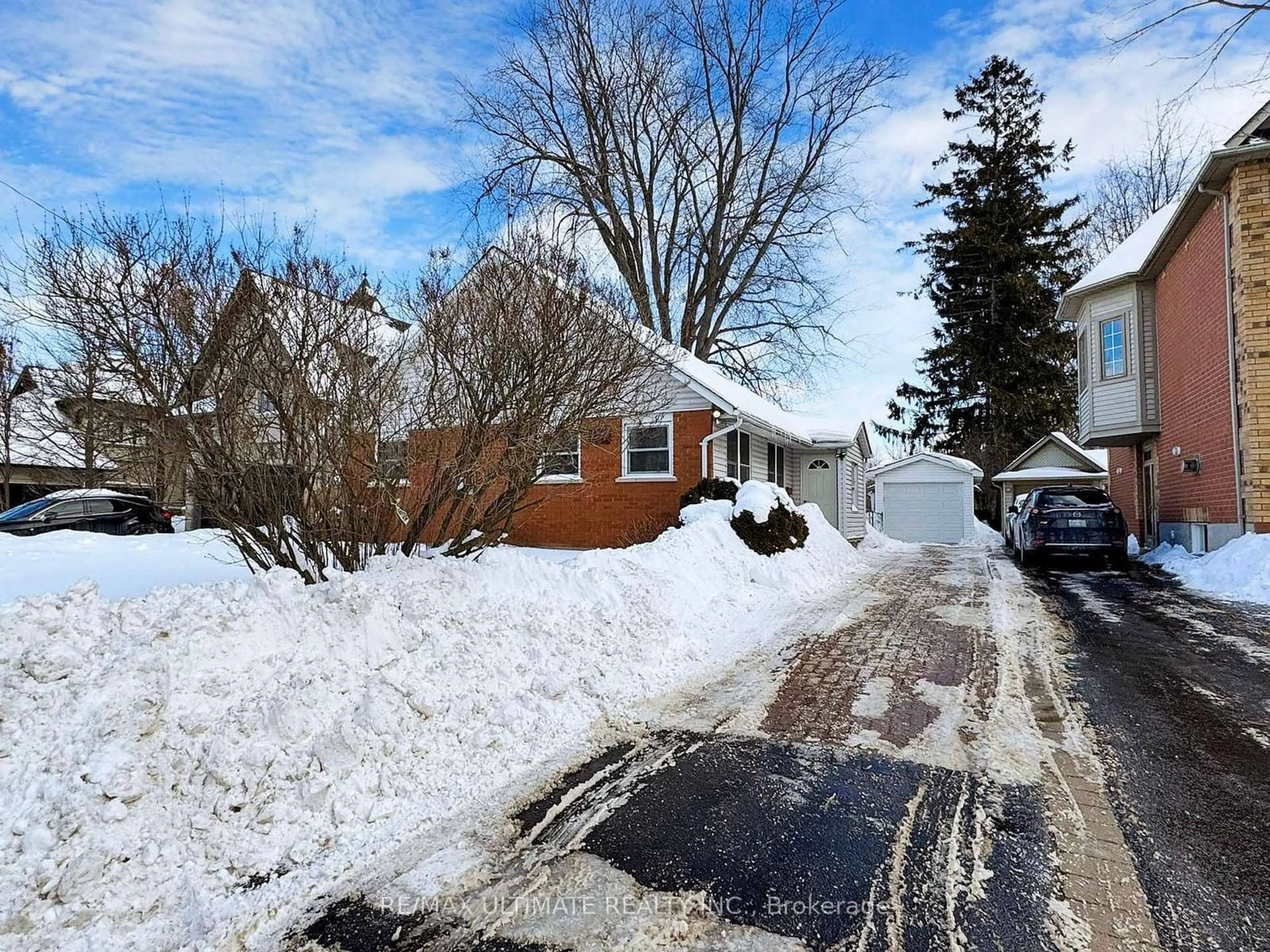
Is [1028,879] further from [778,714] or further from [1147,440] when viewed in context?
[1147,440]

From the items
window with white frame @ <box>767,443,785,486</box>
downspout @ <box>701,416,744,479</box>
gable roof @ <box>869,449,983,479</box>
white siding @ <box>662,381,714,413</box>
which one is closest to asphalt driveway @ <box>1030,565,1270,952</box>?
downspout @ <box>701,416,744,479</box>

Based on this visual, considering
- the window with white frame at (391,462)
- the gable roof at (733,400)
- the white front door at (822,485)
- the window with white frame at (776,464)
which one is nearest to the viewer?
the window with white frame at (391,462)

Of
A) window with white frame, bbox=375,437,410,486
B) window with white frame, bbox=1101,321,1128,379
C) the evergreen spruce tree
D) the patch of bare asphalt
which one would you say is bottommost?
the patch of bare asphalt

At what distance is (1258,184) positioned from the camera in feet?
36.7

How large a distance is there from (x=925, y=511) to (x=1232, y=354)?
14.2 m

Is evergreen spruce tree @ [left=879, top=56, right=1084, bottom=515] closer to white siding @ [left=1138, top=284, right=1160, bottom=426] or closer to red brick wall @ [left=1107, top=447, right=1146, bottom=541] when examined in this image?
red brick wall @ [left=1107, top=447, right=1146, bottom=541]

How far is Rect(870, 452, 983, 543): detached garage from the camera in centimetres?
2506

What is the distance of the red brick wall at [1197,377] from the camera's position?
12055 mm

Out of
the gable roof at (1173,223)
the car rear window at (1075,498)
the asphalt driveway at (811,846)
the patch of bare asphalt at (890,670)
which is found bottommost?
the asphalt driveway at (811,846)

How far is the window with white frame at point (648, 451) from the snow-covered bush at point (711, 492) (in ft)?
4.32

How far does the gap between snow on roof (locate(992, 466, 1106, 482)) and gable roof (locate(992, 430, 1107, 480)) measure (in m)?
0.01

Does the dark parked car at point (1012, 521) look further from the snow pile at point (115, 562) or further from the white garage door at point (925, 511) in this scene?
the snow pile at point (115, 562)

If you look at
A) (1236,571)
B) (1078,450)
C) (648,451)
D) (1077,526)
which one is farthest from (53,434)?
(1078,450)

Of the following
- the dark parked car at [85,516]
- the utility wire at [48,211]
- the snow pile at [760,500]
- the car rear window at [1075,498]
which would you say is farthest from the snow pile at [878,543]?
the utility wire at [48,211]
